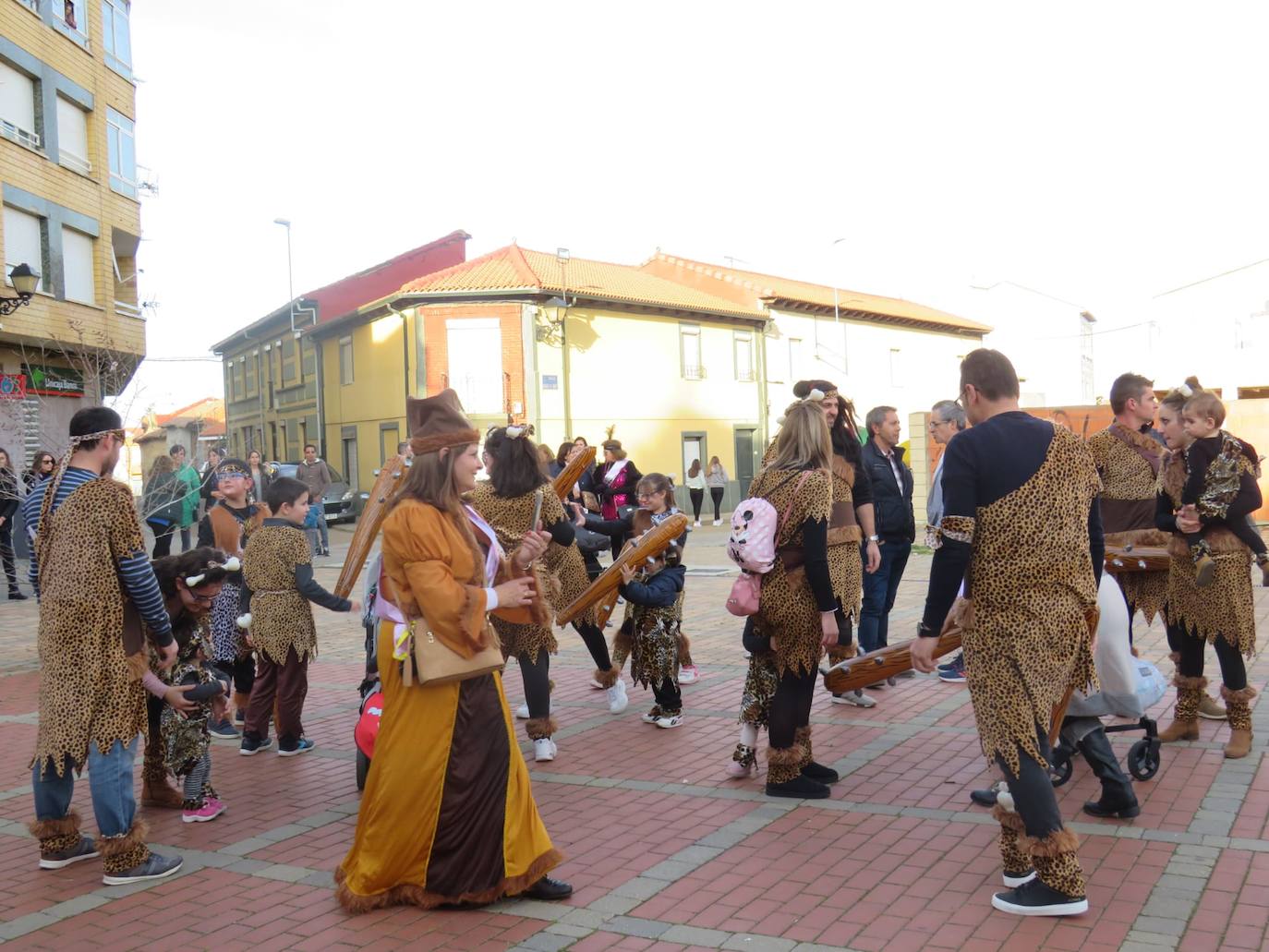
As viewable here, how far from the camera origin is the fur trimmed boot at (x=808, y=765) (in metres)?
5.48

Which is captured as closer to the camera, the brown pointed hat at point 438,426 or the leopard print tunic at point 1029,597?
the leopard print tunic at point 1029,597

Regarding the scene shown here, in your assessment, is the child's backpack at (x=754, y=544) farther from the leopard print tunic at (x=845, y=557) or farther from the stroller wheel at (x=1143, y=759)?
the stroller wheel at (x=1143, y=759)

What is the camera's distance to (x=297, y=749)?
6.77 m

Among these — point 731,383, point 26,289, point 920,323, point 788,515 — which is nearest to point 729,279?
point 731,383

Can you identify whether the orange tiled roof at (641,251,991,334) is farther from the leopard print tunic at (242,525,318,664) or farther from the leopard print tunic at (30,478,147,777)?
the leopard print tunic at (30,478,147,777)

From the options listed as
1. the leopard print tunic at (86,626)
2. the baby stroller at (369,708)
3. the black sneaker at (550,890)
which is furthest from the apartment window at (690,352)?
the black sneaker at (550,890)

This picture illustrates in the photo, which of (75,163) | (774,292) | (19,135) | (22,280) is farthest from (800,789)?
(774,292)

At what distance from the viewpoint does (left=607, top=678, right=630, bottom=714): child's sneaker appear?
755 centimetres

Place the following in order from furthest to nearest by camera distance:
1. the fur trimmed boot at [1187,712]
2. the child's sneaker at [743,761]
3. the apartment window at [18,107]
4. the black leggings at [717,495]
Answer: the black leggings at [717,495]
the apartment window at [18,107]
the fur trimmed boot at [1187,712]
the child's sneaker at [743,761]

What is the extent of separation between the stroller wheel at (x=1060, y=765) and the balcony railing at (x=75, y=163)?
78.7ft

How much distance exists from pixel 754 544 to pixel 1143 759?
2147 millimetres

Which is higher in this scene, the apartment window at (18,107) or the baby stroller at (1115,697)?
the apartment window at (18,107)

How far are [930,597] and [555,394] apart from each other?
29599 millimetres

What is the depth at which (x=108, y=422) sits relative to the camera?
473 cm
